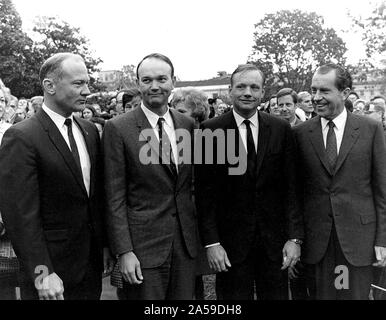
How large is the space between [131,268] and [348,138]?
1875mm

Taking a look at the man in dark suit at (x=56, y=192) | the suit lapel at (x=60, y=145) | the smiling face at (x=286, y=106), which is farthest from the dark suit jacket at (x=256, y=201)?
the smiling face at (x=286, y=106)

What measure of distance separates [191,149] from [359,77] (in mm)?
19795

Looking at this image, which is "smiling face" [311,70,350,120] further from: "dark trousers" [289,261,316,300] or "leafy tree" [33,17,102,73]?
"leafy tree" [33,17,102,73]

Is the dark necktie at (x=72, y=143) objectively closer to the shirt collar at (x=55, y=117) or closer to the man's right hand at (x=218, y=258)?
the shirt collar at (x=55, y=117)

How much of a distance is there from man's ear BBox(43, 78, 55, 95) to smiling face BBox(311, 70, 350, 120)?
6.52ft

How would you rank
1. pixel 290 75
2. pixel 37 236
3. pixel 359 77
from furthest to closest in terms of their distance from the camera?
pixel 290 75 → pixel 359 77 → pixel 37 236

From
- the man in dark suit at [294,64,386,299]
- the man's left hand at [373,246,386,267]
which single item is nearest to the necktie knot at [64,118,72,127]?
the man in dark suit at [294,64,386,299]

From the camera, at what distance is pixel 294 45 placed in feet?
94.8

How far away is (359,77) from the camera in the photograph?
2125 centimetres

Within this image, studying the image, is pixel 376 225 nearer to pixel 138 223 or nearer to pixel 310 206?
pixel 310 206

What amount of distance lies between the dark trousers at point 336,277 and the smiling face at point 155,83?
5.31ft

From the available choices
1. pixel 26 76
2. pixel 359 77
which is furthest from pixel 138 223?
pixel 26 76

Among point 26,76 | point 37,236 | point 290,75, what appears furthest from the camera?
point 26,76

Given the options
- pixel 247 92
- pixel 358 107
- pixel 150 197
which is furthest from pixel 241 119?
pixel 358 107
